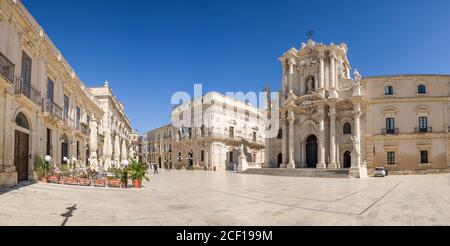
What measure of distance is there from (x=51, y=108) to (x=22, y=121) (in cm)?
329

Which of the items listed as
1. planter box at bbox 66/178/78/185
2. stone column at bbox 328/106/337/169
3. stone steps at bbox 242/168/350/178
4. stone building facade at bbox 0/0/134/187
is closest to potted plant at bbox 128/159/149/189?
planter box at bbox 66/178/78/185

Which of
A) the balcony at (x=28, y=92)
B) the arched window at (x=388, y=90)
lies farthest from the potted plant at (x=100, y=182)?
the arched window at (x=388, y=90)

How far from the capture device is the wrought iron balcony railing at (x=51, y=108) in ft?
52.9

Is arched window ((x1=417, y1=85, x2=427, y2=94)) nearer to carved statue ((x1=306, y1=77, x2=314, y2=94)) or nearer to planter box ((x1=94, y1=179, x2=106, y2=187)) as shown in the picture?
carved statue ((x1=306, y1=77, x2=314, y2=94))

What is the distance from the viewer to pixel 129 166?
14.1 metres

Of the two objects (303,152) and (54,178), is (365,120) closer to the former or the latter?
(303,152)

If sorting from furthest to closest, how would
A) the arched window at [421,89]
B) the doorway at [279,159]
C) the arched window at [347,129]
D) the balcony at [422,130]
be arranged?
1. the doorway at [279,159]
2. the arched window at [421,89]
3. the arched window at [347,129]
4. the balcony at [422,130]

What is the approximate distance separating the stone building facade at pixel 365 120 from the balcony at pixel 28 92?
25.2 metres

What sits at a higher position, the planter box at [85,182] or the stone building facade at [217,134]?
the stone building facade at [217,134]

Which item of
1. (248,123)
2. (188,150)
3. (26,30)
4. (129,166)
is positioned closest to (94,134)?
(129,166)

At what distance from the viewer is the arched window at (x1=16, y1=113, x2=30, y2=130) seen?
532 inches

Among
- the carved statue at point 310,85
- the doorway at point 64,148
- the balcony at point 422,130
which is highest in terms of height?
the carved statue at point 310,85

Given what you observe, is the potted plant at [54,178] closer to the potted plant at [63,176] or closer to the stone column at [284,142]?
the potted plant at [63,176]
